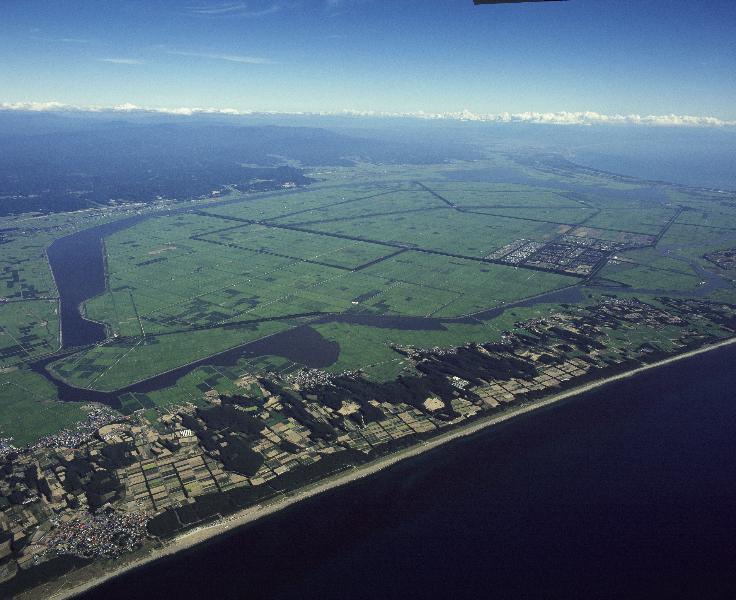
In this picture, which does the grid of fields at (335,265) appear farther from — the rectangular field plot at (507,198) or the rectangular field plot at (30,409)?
the rectangular field plot at (30,409)

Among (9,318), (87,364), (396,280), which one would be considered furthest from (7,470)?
(396,280)

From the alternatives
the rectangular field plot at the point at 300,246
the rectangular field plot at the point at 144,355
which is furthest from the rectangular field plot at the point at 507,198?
the rectangular field plot at the point at 144,355

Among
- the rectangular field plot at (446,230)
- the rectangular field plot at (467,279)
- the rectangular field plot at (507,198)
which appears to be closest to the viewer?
the rectangular field plot at (467,279)

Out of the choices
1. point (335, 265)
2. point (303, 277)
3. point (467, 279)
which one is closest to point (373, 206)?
point (335, 265)

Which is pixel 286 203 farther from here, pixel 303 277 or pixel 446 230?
pixel 303 277

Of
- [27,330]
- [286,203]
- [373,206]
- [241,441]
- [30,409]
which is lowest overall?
[27,330]

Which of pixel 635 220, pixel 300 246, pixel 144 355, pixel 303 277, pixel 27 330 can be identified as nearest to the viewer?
pixel 144 355

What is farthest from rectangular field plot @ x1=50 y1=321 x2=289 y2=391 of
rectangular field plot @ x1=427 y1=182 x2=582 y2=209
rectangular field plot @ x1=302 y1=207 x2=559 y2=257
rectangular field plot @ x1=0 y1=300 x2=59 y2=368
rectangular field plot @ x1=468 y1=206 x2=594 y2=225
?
rectangular field plot @ x1=427 y1=182 x2=582 y2=209

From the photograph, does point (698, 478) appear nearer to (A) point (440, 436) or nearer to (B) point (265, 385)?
(A) point (440, 436)
